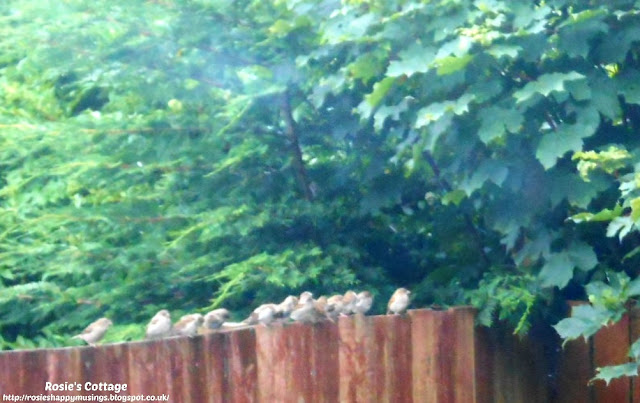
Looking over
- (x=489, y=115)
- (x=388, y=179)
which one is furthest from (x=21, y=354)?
(x=388, y=179)

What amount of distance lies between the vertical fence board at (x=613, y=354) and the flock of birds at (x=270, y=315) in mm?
1201

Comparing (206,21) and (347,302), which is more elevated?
(206,21)

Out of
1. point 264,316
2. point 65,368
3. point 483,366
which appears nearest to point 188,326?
point 264,316

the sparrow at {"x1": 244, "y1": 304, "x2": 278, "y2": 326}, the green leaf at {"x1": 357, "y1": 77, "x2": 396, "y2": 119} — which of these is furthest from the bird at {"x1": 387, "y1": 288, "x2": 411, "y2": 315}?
the green leaf at {"x1": 357, "y1": 77, "x2": 396, "y2": 119}

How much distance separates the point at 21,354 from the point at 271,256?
2202mm

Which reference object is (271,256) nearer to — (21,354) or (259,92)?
(259,92)

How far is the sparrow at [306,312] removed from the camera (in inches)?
185

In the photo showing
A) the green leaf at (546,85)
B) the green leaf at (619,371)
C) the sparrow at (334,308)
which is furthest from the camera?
the sparrow at (334,308)

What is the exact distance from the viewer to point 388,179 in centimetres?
561

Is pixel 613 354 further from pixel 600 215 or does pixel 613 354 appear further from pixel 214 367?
pixel 214 367

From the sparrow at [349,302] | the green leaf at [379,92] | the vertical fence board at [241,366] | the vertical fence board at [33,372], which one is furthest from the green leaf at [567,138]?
the vertical fence board at [33,372]

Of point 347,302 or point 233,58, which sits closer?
point 347,302

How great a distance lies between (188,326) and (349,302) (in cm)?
98

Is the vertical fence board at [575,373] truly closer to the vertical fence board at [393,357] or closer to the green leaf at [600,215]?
the vertical fence board at [393,357]
